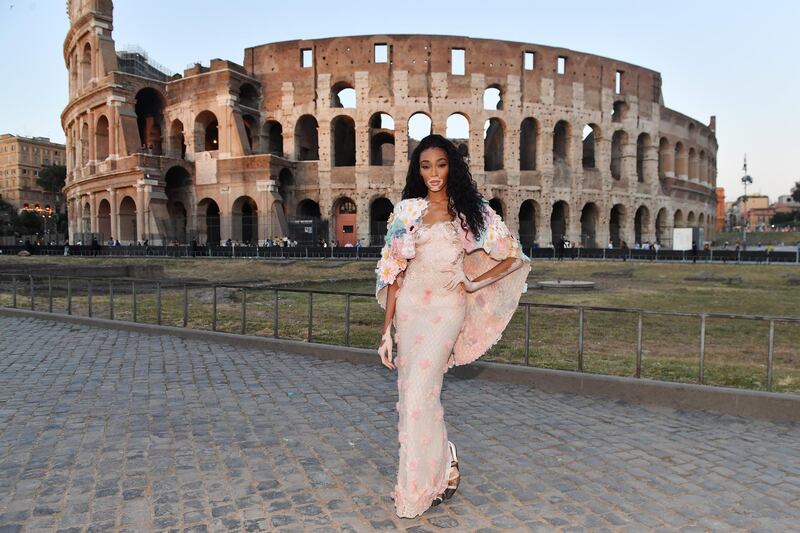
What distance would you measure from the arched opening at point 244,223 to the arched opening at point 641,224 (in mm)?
29565

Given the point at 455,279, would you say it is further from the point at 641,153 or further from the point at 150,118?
the point at 641,153

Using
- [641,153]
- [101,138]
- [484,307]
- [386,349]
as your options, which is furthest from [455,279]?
[641,153]

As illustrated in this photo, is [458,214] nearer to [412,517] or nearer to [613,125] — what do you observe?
[412,517]

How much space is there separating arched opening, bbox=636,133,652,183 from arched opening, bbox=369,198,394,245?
20.9 meters

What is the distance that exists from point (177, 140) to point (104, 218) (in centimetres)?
A: 786

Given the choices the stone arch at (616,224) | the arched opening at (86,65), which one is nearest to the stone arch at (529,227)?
the stone arch at (616,224)

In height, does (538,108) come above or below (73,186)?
above

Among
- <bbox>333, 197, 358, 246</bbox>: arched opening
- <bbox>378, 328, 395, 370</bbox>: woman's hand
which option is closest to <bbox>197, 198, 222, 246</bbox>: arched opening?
<bbox>333, 197, 358, 246</bbox>: arched opening

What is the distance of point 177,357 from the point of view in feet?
21.3

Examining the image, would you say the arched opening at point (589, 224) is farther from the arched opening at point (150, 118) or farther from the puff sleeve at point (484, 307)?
the puff sleeve at point (484, 307)

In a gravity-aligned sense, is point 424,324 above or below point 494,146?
below

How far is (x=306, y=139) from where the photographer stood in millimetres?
39875

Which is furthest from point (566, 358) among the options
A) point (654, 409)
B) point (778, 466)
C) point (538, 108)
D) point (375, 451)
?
point (538, 108)

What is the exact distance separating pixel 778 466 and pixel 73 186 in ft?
158
